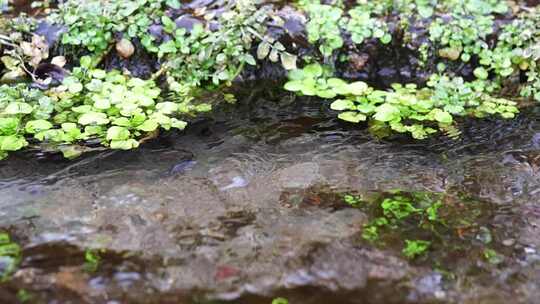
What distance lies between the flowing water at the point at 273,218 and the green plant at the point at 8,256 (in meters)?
0.03

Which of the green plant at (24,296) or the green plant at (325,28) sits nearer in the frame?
the green plant at (24,296)

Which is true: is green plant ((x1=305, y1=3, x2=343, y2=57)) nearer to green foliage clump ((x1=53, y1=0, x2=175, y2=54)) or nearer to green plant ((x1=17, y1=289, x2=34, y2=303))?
green foliage clump ((x1=53, y1=0, x2=175, y2=54))

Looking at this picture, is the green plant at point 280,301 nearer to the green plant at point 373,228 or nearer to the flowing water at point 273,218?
the flowing water at point 273,218

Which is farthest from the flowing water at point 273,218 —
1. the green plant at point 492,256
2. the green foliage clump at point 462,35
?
the green foliage clump at point 462,35

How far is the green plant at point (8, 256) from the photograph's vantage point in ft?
7.39

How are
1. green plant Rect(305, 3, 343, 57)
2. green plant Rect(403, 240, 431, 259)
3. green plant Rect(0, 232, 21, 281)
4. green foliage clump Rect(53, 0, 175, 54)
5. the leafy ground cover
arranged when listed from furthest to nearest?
green plant Rect(305, 3, 343, 57) → green foliage clump Rect(53, 0, 175, 54) → the leafy ground cover → green plant Rect(403, 240, 431, 259) → green plant Rect(0, 232, 21, 281)

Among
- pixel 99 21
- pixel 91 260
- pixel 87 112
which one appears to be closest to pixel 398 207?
pixel 91 260

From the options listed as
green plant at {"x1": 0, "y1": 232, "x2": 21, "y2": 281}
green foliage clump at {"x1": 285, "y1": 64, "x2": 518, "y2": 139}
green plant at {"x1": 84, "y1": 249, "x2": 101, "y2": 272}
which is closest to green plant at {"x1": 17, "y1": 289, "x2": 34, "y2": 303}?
green plant at {"x1": 0, "y1": 232, "x2": 21, "y2": 281}

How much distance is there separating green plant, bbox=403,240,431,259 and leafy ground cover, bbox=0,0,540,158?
1.14m

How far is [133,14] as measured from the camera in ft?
13.1

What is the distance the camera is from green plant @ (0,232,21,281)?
7.39 ft

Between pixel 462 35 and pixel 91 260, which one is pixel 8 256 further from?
pixel 462 35

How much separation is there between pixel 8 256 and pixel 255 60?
234cm

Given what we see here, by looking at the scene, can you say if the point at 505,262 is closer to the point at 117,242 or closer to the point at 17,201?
the point at 117,242
